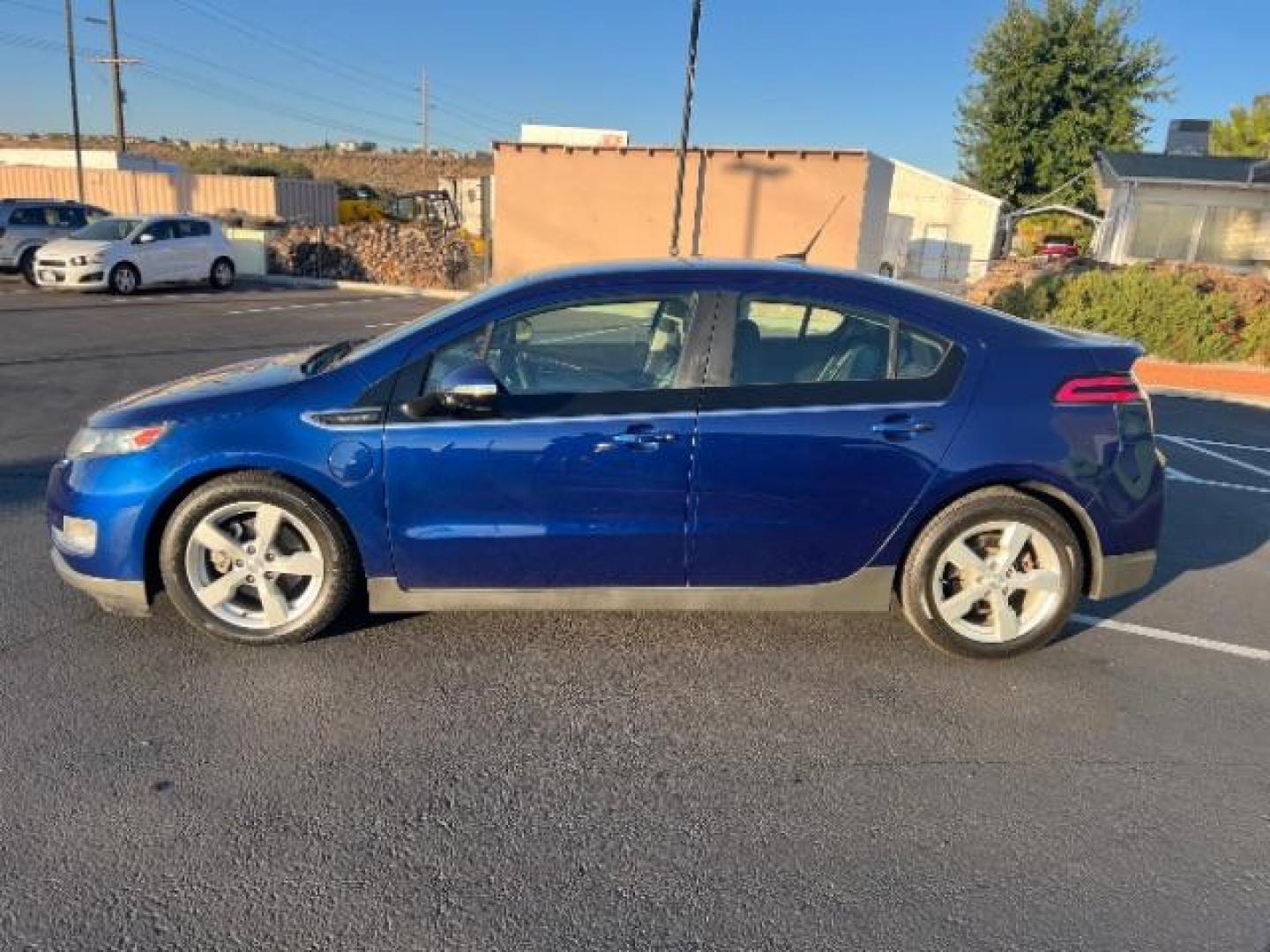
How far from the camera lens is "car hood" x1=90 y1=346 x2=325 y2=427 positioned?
10.8 ft

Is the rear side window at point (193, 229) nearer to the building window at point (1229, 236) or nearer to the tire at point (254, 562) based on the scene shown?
the tire at point (254, 562)

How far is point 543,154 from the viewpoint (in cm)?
2012

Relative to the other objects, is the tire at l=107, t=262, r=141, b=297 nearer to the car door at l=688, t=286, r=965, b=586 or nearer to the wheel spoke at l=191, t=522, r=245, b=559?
the wheel spoke at l=191, t=522, r=245, b=559

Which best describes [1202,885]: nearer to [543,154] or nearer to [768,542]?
[768,542]

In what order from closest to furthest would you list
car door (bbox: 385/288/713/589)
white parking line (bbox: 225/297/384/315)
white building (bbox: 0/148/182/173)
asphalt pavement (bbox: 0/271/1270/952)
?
asphalt pavement (bbox: 0/271/1270/952) → car door (bbox: 385/288/713/589) → white parking line (bbox: 225/297/384/315) → white building (bbox: 0/148/182/173)

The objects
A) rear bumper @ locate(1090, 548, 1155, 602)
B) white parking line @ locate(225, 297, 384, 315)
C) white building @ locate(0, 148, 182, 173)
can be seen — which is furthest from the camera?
white building @ locate(0, 148, 182, 173)

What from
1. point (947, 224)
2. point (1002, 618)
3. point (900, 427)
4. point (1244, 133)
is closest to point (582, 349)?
point (900, 427)

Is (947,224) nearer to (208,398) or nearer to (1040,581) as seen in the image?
(1040,581)

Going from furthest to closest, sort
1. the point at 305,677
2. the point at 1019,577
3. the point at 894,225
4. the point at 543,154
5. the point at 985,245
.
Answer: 1. the point at 985,245
2. the point at 894,225
3. the point at 543,154
4. the point at 1019,577
5. the point at 305,677

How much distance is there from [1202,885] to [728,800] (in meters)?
1.28

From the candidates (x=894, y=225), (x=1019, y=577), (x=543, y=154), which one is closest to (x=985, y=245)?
(x=894, y=225)

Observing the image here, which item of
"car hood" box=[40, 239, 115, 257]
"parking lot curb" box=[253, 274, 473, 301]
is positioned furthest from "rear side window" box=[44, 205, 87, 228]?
"parking lot curb" box=[253, 274, 473, 301]

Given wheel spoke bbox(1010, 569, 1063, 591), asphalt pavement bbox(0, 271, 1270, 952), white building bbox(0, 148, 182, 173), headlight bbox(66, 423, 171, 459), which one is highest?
white building bbox(0, 148, 182, 173)

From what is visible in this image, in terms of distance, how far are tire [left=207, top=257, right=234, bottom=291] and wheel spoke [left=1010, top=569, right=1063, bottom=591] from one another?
19.1m
